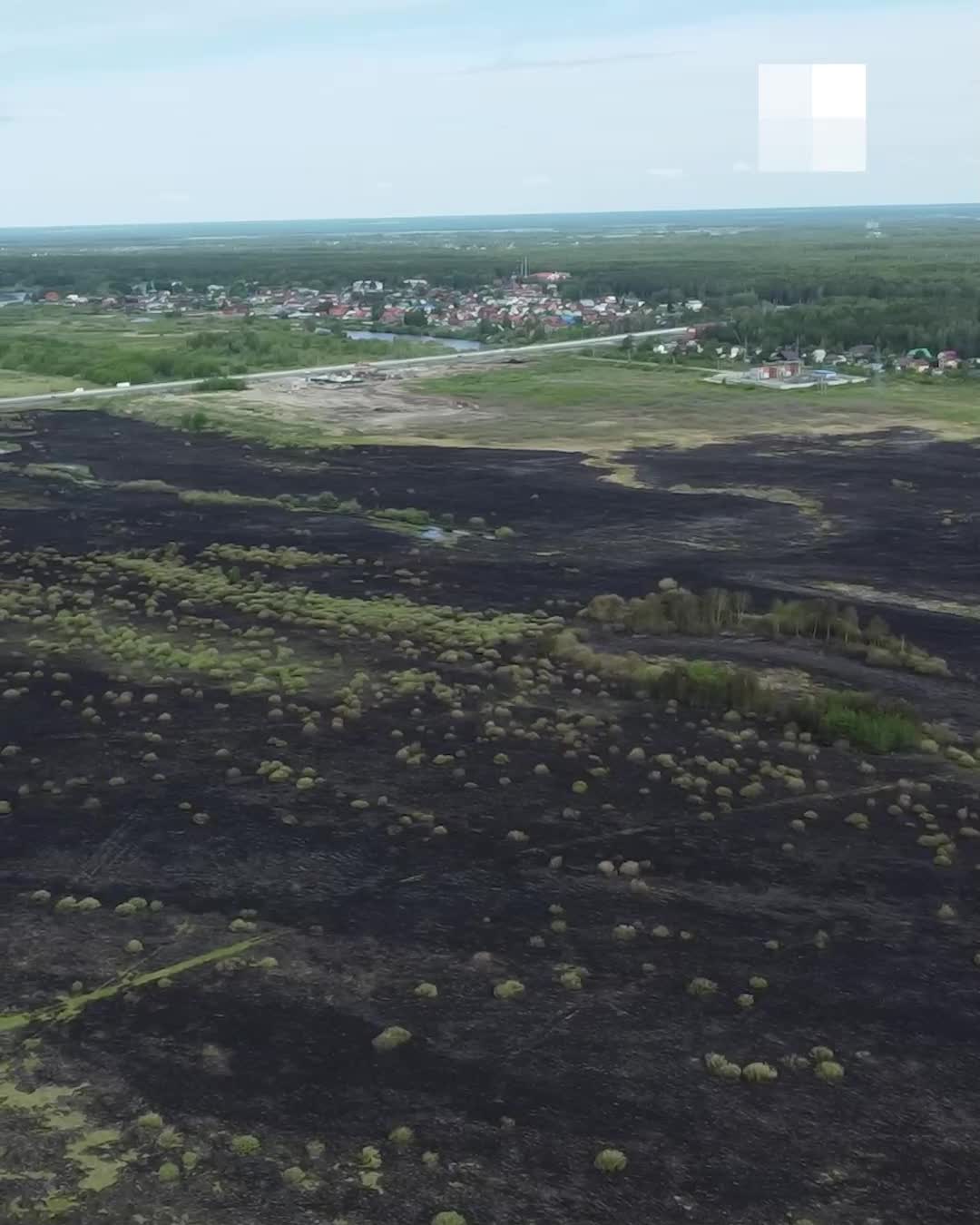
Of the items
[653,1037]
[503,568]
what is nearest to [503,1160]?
[653,1037]

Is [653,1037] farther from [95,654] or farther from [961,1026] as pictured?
[95,654]

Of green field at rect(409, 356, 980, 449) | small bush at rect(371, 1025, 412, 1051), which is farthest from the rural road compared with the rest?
small bush at rect(371, 1025, 412, 1051)

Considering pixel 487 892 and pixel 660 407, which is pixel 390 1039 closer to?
pixel 487 892

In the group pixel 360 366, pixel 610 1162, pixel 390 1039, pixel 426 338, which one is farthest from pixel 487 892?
pixel 426 338

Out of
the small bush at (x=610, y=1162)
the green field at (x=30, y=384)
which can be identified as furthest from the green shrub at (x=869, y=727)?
the green field at (x=30, y=384)

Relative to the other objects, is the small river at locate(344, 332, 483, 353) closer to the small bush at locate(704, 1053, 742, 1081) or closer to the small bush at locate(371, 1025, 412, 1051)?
the small bush at locate(371, 1025, 412, 1051)

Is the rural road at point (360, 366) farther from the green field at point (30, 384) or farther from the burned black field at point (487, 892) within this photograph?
the burned black field at point (487, 892)
